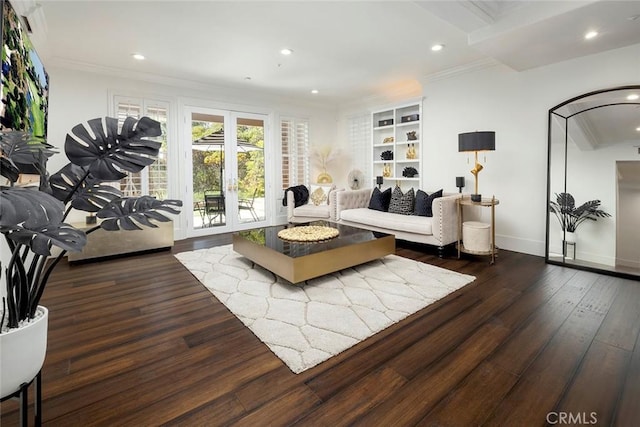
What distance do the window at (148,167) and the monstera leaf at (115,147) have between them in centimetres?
362

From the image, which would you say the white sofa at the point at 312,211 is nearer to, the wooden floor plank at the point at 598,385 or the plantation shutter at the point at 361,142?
the plantation shutter at the point at 361,142

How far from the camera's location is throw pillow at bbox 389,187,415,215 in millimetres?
4762

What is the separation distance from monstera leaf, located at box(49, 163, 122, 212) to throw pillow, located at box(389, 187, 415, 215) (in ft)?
13.1

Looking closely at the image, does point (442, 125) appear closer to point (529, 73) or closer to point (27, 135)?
point (529, 73)

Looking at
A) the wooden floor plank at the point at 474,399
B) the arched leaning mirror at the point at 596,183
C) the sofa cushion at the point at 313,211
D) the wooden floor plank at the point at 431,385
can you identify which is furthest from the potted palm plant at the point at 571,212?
the sofa cushion at the point at 313,211

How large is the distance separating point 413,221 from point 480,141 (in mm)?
1302

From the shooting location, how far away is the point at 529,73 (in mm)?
4074

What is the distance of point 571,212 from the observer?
3.72m

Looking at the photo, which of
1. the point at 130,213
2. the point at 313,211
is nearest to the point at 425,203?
the point at 313,211

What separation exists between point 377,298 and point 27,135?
2503 millimetres

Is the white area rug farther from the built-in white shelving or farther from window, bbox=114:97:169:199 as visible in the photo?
the built-in white shelving

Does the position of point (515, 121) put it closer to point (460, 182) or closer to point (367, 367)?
point (460, 182)

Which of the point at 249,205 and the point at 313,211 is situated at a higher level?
the point at 249,205

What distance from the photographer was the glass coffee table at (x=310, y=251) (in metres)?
2.87
